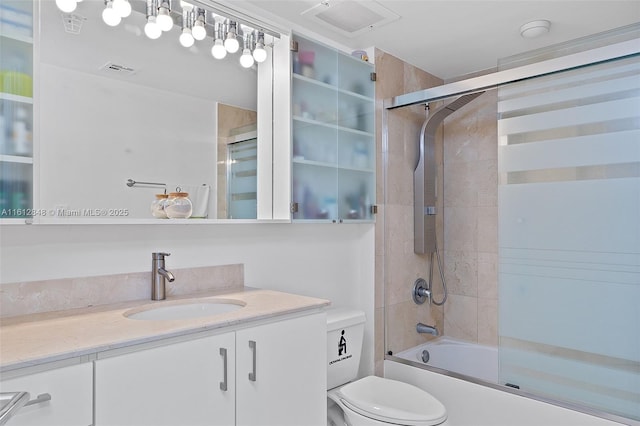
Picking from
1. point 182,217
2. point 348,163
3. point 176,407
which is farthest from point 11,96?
point 348,163

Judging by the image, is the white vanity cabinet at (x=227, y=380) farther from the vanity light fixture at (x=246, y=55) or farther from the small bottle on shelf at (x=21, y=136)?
the vanity light fixture at (x=246, y=55)

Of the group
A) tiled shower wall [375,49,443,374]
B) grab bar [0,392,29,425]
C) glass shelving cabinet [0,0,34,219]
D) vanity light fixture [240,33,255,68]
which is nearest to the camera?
grab bar [0,392,29,425]

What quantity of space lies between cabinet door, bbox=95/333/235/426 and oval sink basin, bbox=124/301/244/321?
0.35 meters

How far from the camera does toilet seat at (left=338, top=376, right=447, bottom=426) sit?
6.03 ft

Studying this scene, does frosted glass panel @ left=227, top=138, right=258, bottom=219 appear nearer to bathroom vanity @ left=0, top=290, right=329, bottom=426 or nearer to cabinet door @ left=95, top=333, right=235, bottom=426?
bathroom vanity @ left=0, top=290, right=329, bottom=426

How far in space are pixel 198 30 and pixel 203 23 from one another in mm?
41

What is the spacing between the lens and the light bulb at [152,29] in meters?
1.72

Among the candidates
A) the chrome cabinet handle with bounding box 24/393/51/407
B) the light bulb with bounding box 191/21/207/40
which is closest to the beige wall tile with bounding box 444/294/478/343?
the light bulb with bounding box 191/21/207/40

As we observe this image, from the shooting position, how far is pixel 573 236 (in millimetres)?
1949

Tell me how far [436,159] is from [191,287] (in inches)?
75.7

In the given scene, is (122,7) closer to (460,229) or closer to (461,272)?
(460,229)

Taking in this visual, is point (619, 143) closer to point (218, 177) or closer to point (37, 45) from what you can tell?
point (218, 177)

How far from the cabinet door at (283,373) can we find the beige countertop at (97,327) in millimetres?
70

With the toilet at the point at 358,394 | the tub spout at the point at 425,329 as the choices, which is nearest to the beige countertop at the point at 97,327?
the toilet at the point at 358,394
